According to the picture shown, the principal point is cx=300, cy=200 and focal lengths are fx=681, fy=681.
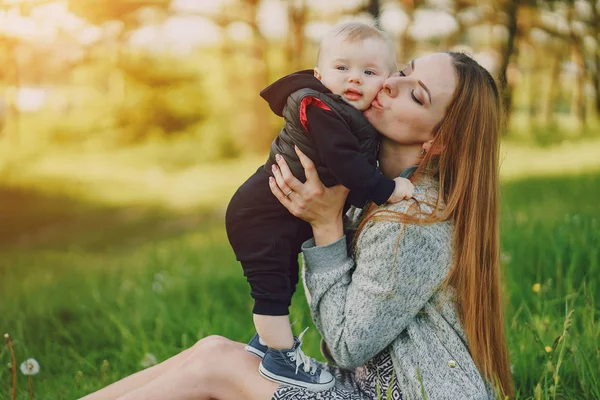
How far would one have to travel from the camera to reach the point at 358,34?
6.82ft

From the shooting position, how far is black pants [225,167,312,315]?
6.59 ft

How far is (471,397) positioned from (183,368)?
0.83 meters

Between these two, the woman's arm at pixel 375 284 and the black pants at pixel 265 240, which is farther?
the black pants at pixel 265 240

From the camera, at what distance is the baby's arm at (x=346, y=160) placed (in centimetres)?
184

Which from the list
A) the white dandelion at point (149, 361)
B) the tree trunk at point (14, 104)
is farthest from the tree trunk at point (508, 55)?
the tree trunk at point (14, 104)

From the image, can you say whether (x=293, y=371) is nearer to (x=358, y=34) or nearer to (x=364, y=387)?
(x=364, y=387)

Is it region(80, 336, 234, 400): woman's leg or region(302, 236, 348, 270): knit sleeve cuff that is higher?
region(302, 236, 348, 270): knit sleeve cuff

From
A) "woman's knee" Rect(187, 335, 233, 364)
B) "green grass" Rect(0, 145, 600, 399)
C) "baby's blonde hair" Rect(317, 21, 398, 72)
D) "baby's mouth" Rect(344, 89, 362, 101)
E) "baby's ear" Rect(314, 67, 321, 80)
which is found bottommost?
"green grass" Rect(0, 145, 600, 399)

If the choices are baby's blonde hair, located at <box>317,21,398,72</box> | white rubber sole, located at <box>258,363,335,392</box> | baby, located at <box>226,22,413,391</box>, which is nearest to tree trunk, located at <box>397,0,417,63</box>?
baby's blonde hair, located at <box>317,21,398,72</box>

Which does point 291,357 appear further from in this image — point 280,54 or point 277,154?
point 280,54

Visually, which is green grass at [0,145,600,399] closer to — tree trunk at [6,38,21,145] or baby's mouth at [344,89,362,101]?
baby's mouth at [344,89,362,101]

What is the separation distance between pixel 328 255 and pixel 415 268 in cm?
25

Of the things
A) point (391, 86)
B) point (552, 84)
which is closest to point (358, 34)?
point (391, 86)

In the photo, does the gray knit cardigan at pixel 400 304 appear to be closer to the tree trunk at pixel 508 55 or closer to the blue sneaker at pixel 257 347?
the blue sneaker at pixel 257 347
